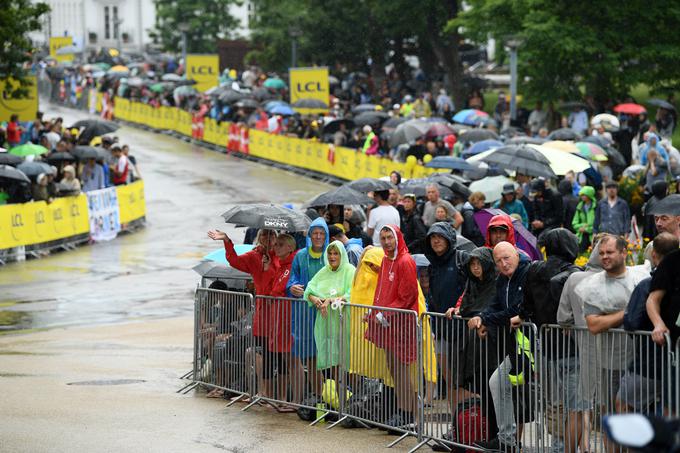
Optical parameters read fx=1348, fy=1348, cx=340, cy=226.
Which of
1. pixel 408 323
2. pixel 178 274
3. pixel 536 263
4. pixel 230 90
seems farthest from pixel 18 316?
pixel 230 90

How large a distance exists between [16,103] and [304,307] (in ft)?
75.6

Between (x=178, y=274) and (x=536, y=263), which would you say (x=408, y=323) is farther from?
(x=178, y=274)

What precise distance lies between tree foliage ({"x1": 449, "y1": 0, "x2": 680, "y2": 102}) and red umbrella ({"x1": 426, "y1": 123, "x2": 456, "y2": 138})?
4.34 m

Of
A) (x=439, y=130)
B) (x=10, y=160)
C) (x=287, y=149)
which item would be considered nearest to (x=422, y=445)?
(x=10, y=160)

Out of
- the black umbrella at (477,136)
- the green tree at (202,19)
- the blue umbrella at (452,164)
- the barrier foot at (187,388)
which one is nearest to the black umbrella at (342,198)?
the barrier foot at (187,388)

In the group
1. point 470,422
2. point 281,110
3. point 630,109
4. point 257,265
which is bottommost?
point 470,422

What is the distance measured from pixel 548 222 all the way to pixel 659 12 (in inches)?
679

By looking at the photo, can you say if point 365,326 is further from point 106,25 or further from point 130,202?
point 106,25

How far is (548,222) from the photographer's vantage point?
1925 centimetres

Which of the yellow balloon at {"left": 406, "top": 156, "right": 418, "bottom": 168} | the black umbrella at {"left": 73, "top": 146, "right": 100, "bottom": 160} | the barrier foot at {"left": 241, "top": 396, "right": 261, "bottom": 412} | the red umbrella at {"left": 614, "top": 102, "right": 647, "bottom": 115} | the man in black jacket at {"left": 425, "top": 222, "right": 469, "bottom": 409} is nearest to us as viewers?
the man in black jacket at {"left": 425, "top": 222, "right": 469, "bottom": 409}

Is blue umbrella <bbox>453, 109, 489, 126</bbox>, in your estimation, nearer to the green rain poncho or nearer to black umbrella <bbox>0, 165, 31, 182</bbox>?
black umbrella <bbox>0, 165, 31, 182</bbox>

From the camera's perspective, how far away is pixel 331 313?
39.1 feet

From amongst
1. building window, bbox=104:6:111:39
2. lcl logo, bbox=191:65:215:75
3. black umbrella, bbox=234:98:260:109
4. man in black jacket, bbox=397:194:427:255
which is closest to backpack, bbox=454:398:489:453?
man in black jacket, bbox=397:194:427:255

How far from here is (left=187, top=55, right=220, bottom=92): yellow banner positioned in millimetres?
52062
